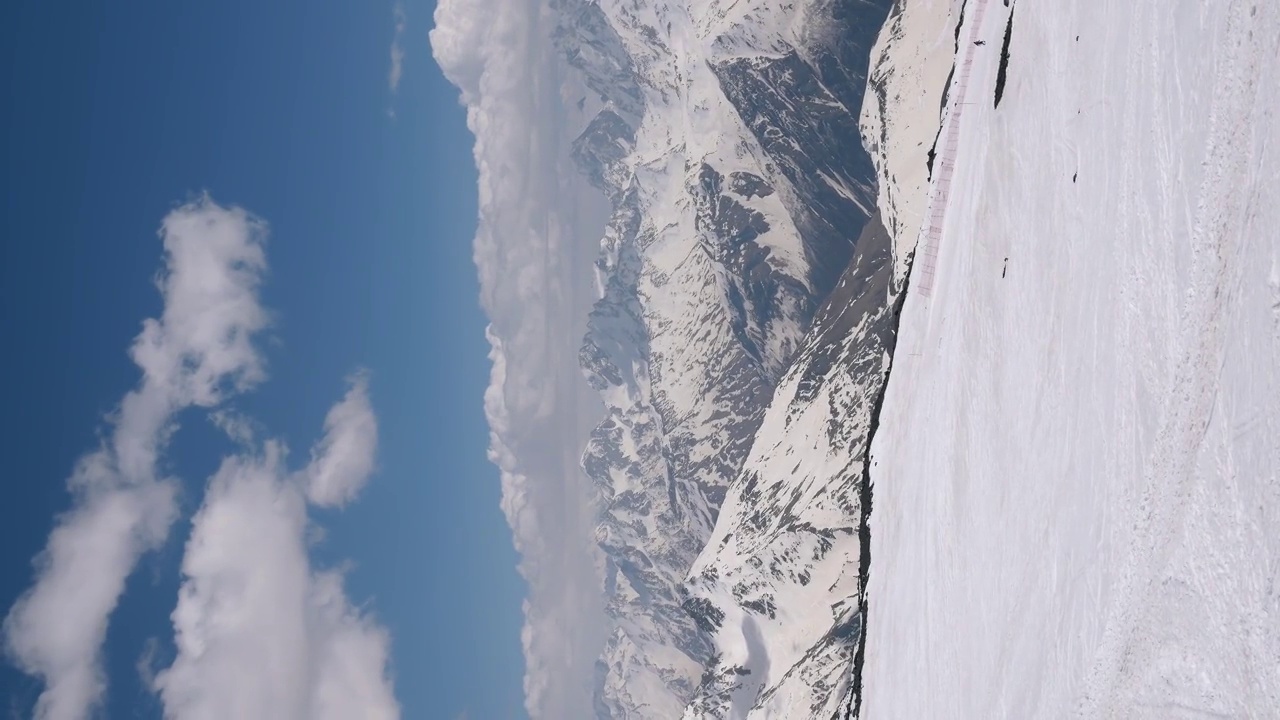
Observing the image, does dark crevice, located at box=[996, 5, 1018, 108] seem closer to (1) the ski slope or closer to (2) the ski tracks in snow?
(1) the ski slope

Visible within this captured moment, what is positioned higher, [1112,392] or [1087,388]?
[1087,388]

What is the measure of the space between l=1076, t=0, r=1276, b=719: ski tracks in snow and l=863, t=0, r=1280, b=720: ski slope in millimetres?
37

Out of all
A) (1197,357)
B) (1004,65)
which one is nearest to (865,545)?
(1004,65)

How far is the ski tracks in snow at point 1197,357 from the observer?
1231 cm

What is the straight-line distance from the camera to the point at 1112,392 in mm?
14969

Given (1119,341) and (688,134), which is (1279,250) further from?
(688,134)

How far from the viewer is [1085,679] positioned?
14172mm

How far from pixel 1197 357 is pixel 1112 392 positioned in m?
2.27

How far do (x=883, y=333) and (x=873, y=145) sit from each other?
21.5 metres

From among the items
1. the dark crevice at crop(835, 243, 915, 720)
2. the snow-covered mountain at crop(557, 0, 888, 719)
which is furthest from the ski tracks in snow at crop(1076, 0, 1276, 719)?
the snow-covered mountain at crop(557, 0, 888, 719)

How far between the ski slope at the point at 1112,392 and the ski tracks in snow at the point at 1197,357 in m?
0.04

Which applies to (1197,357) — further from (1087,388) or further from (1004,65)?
(1004,65)

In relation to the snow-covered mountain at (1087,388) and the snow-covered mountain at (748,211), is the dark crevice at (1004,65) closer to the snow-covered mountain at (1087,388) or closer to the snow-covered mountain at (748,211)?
the snow-covered mountain at (1087,388)

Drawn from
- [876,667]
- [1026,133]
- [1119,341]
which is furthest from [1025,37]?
[876,667]
